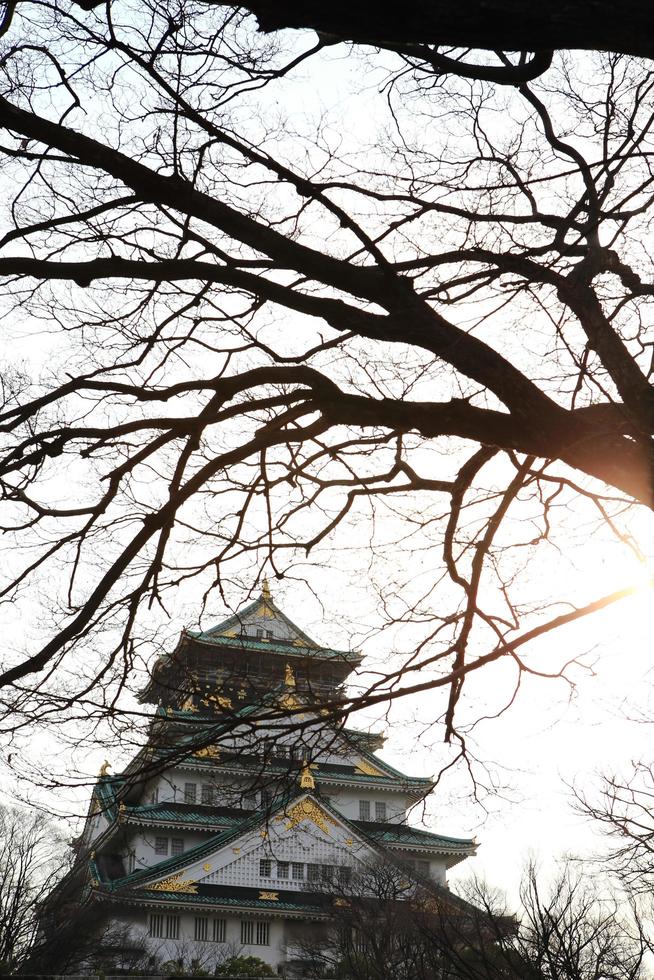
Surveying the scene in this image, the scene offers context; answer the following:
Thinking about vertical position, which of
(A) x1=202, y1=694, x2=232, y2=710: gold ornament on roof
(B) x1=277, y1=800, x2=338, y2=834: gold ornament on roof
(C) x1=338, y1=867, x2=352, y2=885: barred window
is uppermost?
(B) x1=277, y1=800, x2=338, y2=834: gold ornament on roof

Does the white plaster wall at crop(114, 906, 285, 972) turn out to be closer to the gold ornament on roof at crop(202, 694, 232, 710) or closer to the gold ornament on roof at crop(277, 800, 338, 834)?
the gold ornament on roof at crop(277, 800, 338, 834)

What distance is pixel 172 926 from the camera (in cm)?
2897

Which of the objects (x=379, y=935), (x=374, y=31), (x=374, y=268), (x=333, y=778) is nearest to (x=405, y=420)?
(x=374, y=268)

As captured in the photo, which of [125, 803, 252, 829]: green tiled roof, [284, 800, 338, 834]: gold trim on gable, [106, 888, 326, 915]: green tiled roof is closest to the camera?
[106, 888, 326, 915]: green tiled roof

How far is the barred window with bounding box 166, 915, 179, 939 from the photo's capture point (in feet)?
94.3

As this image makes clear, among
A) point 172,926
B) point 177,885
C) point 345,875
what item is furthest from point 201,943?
point 345,875

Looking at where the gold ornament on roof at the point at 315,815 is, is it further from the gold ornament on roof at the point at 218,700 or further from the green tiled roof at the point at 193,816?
the gold ornament on roof at the point at 218,700

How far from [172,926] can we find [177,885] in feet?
3.84

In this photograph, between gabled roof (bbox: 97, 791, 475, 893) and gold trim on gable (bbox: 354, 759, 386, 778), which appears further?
gold trim on gable (bbox: 354, 759, 386, 778)

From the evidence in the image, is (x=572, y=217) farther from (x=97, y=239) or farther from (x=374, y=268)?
(x=97, y=239)

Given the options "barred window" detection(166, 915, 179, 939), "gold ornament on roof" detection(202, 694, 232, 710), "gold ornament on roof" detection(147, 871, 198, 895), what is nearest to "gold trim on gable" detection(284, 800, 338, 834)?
"gold ornament on roof" detection(147, 871, 198, 895)

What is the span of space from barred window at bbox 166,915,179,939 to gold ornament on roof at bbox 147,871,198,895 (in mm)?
906

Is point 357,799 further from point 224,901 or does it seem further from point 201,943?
point 201,943

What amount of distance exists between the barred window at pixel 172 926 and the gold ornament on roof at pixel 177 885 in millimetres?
906
